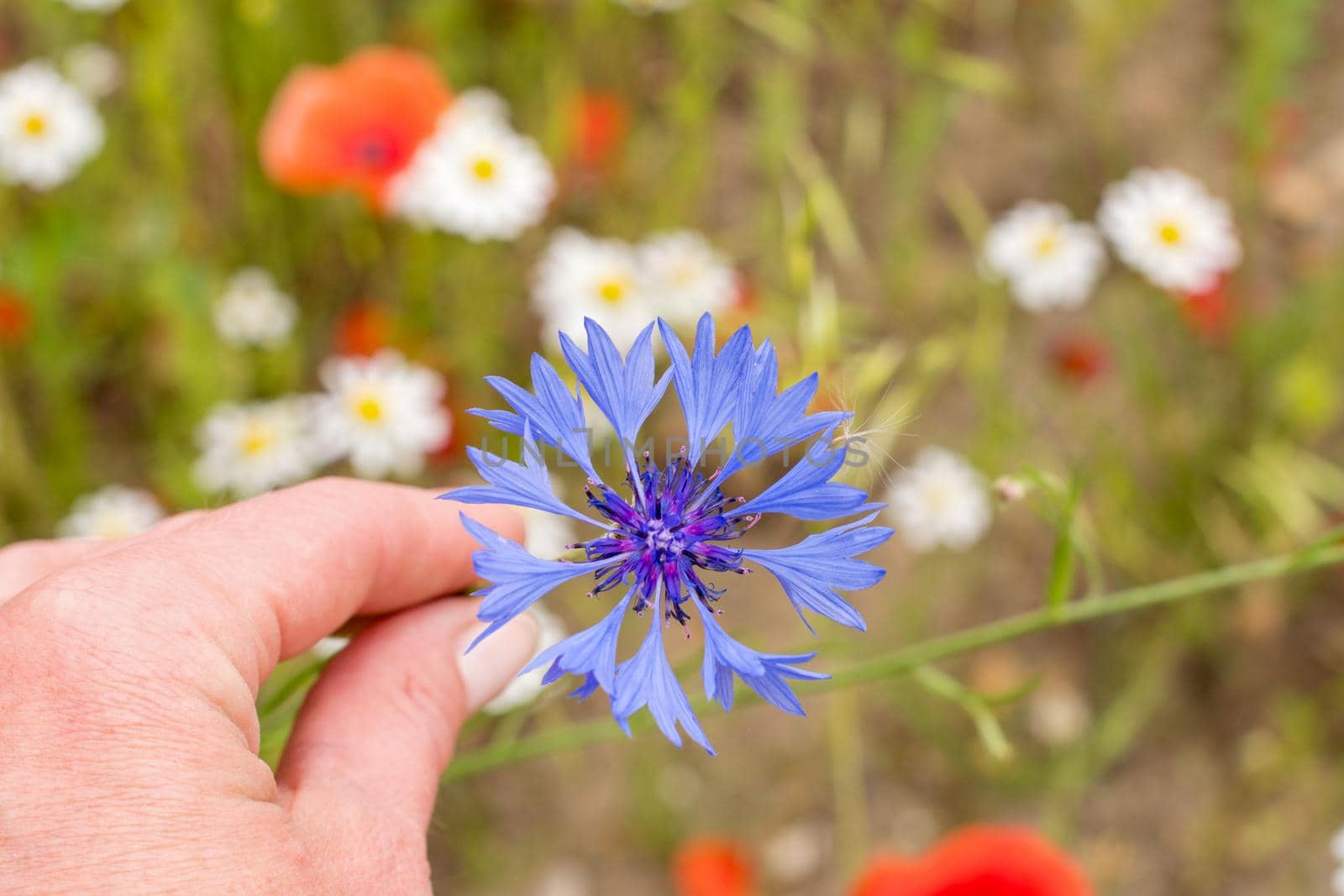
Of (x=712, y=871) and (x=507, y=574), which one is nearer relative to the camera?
(x=507, y=574)

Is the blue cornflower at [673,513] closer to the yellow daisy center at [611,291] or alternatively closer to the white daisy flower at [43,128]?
the yellow daisy center at [611,291]

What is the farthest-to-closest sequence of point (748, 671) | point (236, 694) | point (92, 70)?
point (92, 70), point (236, 694), point (748, 671)

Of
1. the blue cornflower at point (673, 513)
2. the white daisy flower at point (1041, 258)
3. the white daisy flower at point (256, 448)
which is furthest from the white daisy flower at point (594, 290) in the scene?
the blue cornflower at point (673, 513)

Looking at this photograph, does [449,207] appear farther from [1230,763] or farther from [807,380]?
[1230,763]

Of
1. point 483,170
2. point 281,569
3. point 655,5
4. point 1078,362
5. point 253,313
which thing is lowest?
point 281,569

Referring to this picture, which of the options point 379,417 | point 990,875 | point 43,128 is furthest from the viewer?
point 43,128

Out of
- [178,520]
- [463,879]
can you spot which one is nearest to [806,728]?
[463,879]

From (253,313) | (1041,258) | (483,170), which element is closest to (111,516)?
(253,313)

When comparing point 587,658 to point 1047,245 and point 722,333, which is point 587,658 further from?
point 1047,245
